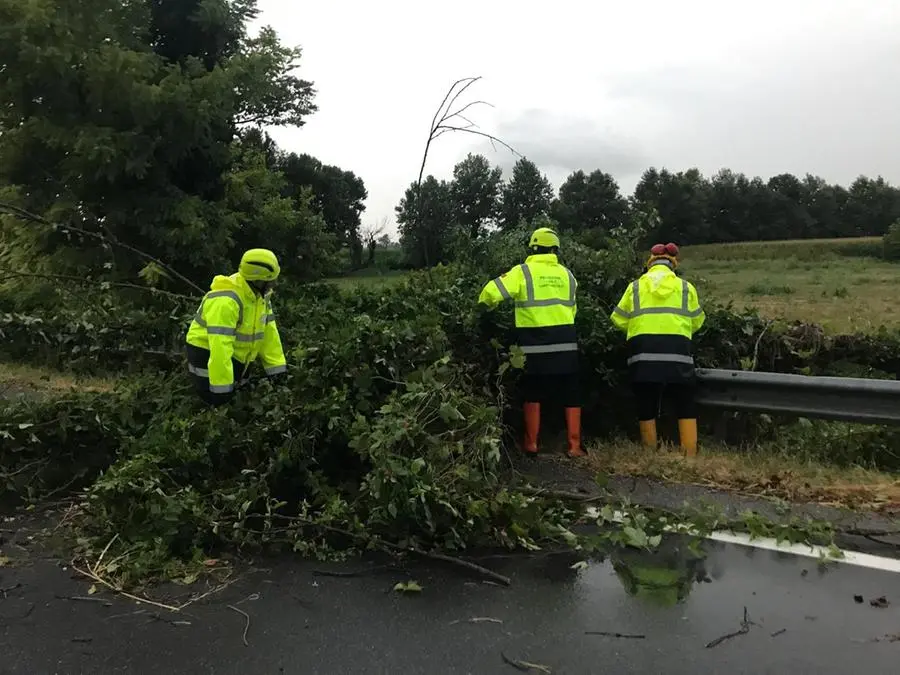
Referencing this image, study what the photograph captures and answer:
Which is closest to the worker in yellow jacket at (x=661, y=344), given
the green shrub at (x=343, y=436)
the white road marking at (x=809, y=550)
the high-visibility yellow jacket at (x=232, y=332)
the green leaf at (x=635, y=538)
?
A: the green shrub at (x=343, y=436)

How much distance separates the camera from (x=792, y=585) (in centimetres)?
342

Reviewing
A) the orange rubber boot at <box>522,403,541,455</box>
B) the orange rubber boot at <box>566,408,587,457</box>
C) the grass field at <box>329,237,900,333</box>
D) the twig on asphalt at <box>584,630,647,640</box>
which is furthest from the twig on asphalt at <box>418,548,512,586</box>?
the grass field at <box>329,237,900,333</box>

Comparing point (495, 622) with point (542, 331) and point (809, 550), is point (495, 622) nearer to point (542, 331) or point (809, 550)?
point (809, 550)

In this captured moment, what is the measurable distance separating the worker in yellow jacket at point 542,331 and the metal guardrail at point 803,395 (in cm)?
111

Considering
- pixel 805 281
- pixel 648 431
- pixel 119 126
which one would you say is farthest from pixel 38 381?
pixel 805 281

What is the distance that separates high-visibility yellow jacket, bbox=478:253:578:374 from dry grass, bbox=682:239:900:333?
2204mm

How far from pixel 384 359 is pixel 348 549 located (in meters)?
1.42

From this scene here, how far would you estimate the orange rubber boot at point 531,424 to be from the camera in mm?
5914

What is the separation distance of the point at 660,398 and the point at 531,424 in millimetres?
1194

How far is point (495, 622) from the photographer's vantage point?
125 inches

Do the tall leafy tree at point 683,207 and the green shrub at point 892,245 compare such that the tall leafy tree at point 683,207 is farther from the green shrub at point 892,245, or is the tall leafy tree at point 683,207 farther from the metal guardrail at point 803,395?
the metal guardrail at point 803,395

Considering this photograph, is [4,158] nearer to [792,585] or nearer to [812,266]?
[792,585]

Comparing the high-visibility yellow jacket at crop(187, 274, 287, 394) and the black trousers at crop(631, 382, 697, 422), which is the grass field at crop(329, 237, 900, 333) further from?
the high-visibility yellow jacket at crop(187, 274, 287, 394)

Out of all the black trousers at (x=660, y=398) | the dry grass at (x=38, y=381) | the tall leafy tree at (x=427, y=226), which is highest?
the tall leafy tree at (x=427, y=226)
